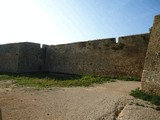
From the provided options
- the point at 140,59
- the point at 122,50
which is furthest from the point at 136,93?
the point at 122,50

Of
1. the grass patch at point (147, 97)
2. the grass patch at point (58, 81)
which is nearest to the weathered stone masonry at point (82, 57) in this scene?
the grass patch at point (58, 81)

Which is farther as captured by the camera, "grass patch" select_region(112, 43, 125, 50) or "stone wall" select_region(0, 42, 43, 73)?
"stone wall" select_region(0, 42, 43, 73)

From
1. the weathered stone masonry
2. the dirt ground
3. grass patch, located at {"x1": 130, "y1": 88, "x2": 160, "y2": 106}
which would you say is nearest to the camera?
the dirt ground

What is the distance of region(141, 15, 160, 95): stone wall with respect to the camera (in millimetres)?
7496

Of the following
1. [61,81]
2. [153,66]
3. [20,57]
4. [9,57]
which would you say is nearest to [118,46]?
[61,81]

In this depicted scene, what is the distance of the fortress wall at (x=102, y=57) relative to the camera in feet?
40.3

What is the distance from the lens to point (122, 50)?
43.1 feet

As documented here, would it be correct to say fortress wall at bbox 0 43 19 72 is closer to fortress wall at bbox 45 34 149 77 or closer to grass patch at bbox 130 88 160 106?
fortress wall at bbox 45 34 149 77

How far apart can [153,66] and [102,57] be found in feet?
22.0

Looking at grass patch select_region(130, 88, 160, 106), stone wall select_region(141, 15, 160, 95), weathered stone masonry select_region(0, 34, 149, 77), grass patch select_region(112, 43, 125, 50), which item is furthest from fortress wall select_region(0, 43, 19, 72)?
stone wall select_region(141, 15, 160, 95)

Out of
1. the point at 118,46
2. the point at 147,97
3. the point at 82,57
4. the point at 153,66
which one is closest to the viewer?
the point at 147,97

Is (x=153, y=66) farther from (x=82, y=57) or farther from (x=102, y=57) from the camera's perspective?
(x=82, y=57)

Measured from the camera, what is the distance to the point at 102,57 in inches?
564

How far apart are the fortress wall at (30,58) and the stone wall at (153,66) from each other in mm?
12973
